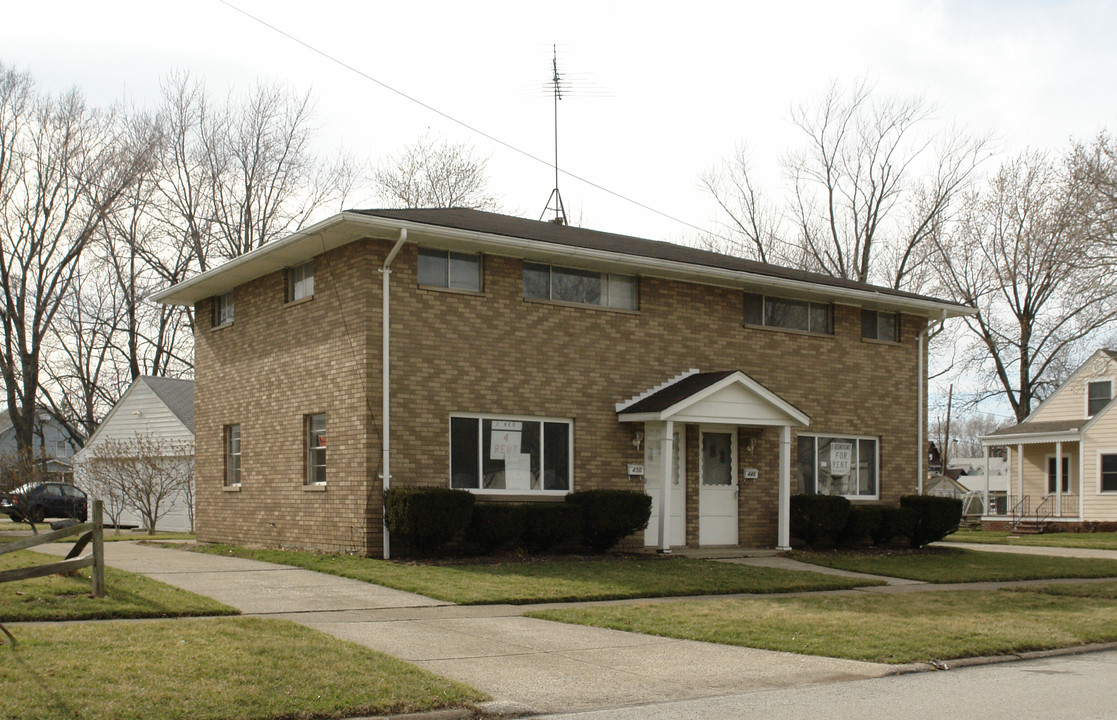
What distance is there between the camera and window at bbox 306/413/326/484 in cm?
1808

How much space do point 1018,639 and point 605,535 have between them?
818 centimetres

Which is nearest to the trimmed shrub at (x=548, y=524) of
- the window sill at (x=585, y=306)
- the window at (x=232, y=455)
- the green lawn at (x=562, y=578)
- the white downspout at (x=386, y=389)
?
the green lawn at (x=562, y=578)

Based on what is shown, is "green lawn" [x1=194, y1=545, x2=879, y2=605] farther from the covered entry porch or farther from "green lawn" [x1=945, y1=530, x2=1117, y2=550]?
"green lawn" [x1=945, y1=530, x2=1117, y2=550]

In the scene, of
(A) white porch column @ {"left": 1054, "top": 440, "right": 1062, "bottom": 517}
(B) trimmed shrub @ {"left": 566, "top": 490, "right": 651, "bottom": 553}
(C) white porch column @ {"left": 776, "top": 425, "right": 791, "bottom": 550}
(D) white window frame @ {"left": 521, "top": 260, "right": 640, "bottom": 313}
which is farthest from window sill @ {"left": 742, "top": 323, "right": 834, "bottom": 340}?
(A) white porch column @ {"left": 1054, "top": 440, "right": 1062, "bottom": 517}

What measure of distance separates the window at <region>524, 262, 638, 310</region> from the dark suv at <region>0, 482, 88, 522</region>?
1872 centimetres

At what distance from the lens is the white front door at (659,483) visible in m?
19.2

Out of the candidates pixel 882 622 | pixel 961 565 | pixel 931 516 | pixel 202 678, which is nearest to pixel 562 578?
pixel 882 622

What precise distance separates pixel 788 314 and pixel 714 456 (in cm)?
347

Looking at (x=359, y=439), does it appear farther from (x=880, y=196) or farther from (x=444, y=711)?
(x=880, y=196)

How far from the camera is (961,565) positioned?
61.0ft

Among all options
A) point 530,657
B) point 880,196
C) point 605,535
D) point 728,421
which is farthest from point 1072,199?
point 530,657

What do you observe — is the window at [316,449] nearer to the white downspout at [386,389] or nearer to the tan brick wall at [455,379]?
the tan brick wall at [455,379]

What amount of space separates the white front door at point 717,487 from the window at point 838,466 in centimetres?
190

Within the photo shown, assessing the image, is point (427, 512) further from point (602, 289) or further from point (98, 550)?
point (98, 550)
